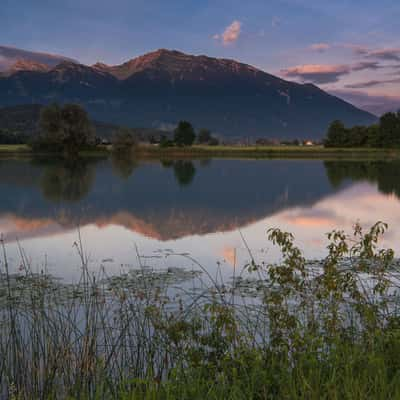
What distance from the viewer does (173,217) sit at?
76.0ft

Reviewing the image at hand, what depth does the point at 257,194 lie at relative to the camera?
3444 centimetres

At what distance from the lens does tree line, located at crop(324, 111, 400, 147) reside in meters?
109

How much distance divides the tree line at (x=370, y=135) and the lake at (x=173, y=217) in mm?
71155

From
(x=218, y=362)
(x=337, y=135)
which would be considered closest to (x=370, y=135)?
(x=337, y=135)

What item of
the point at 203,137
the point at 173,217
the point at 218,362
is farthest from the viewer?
the point at 203,137

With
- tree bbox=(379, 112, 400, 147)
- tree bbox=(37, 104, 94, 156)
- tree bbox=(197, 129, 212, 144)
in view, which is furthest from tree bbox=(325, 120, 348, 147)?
tree bbox=(37, 104, 94, 156)

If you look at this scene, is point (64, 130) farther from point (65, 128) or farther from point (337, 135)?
point (337, 135)

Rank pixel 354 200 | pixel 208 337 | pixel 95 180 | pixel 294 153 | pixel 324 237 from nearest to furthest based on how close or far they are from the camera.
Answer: pixel 208 337, pixel 324 237, pixel 354 200, pixel 95 180, pixel 294 153

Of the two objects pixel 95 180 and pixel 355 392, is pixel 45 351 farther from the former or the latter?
pixel 95 180

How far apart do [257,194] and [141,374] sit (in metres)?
28.5

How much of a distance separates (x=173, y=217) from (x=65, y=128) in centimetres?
7051

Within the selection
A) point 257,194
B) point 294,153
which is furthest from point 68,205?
point 294,153

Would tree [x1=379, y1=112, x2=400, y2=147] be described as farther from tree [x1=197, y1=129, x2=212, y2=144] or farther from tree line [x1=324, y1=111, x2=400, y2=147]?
tree [x1=197, y1=129, x2=212, y2=144]

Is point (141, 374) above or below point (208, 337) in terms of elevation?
below
